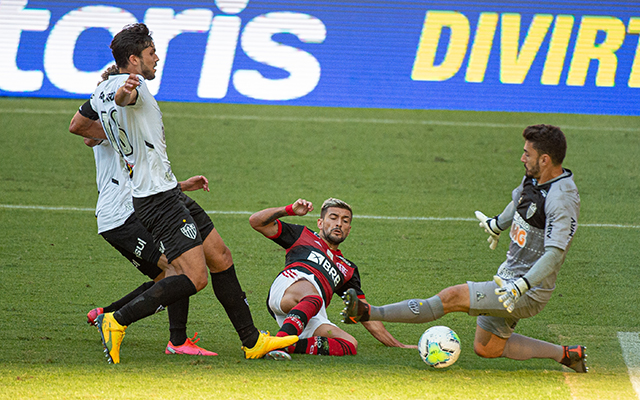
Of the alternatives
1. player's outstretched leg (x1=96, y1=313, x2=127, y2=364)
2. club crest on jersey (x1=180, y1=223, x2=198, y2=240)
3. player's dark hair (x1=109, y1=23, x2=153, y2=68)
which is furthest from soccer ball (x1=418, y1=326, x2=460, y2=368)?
player's dark hair (x1=109, y1=23, x2=153, y2=68)

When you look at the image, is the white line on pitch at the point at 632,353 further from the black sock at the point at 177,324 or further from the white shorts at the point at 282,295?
the black sock at the point at 177,324

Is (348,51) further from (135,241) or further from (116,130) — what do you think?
(116,130)

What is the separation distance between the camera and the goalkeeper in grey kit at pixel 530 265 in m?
3.31

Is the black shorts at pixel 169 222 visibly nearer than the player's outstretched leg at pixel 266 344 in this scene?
Yes

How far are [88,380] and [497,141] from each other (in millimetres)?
8191

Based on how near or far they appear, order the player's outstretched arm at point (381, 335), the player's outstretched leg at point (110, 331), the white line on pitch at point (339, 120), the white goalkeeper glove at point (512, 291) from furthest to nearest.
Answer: the white line on pitch at point (339, 120), the player's outstretched arm at point (381, 335), the player's outstretched leg at point (110, 331), the white goalkeeper glove at point (512, 291)

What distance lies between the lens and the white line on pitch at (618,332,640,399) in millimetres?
3570

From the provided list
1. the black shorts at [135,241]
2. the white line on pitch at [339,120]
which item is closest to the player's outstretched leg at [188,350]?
the black shorts at [135,241]

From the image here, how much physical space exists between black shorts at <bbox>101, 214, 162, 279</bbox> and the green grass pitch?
18.8 inches

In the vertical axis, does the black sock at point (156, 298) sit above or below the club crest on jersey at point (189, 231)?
below

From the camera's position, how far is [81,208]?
7.14 m

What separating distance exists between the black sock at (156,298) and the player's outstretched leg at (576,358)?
6.47ft

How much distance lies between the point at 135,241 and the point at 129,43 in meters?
1.16

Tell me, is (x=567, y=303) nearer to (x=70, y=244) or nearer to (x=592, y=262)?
(x=592, y=262)
